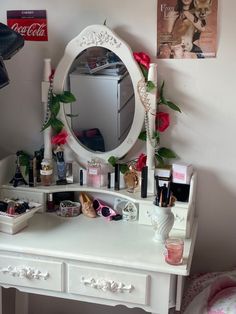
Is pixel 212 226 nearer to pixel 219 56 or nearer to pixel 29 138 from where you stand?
pixel 219 56

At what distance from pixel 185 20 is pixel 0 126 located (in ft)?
Result: 2.76

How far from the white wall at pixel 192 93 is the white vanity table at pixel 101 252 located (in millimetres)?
82

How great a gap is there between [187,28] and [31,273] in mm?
982

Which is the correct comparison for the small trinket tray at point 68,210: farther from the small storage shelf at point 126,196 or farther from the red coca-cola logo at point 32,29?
the red coca-cola logo at point 32,29

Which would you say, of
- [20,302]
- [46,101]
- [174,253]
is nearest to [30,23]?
[46,101]

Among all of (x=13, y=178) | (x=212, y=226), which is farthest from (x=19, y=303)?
(x=212, y=226)

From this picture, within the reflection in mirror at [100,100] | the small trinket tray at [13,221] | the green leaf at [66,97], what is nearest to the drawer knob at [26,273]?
the small trinket tray at [13,221]

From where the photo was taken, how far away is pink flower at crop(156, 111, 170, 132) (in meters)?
1.78

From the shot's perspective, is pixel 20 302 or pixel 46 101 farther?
pixel 20 302

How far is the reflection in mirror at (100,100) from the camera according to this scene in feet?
5.86

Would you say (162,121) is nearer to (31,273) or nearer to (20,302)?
(31,273)

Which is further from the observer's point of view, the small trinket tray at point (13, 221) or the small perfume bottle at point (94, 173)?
the small perfume bottle at point (94, 173)

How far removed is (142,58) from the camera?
175 centimetres

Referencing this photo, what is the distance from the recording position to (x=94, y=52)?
1791 mm
